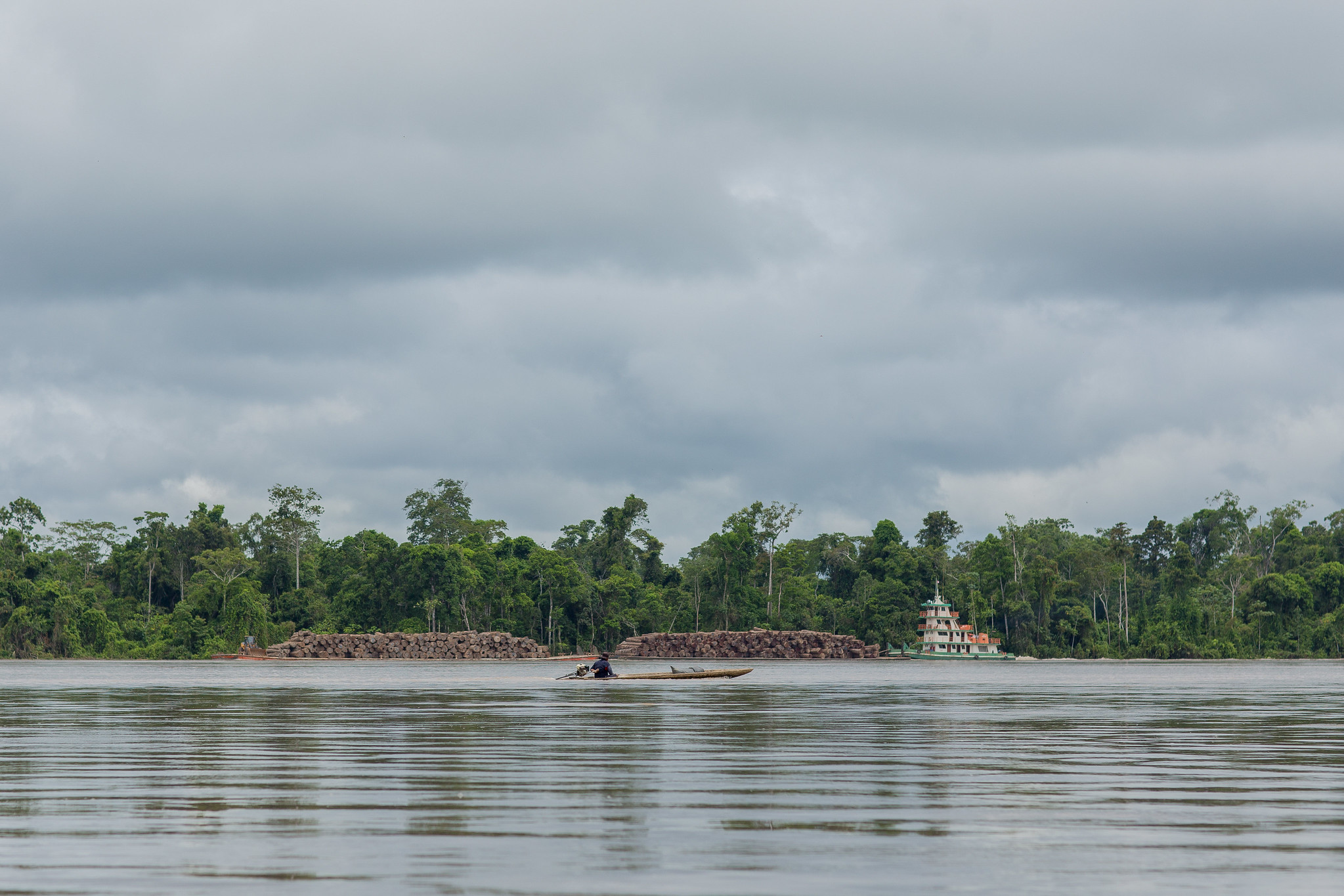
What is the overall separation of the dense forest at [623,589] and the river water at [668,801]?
8009 centimetres

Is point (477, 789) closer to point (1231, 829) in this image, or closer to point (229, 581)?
point (1231, 829)

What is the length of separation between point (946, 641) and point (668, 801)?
351 feet

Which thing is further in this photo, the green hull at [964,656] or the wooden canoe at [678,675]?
the green hull at [964,656]

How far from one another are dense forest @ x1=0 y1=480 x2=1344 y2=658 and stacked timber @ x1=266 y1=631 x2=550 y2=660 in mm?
3132

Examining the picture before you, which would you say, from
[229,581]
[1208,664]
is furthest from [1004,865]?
[229,581]

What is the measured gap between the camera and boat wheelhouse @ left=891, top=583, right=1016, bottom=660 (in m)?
115

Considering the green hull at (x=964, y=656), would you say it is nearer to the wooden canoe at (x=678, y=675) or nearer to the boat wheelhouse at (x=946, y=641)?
the boat wheelhouse at (x=946, y=641)

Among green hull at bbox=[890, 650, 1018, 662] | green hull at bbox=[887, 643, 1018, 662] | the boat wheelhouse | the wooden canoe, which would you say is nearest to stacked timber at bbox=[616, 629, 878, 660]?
green hull at bbox=[887, 643, 1018, 662]

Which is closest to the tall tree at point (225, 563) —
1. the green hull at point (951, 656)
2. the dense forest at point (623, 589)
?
the dense forest at point (623, 589)

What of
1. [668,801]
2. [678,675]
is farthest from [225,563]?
[668,801]

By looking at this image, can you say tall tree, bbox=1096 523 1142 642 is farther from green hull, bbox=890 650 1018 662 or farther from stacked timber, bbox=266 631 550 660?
stacked timber, bbox=266 631 550 660

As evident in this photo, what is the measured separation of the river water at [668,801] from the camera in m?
9.27

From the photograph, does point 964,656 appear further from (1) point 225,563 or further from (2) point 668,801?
(2) point 668,801

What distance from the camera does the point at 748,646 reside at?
11544 cm
